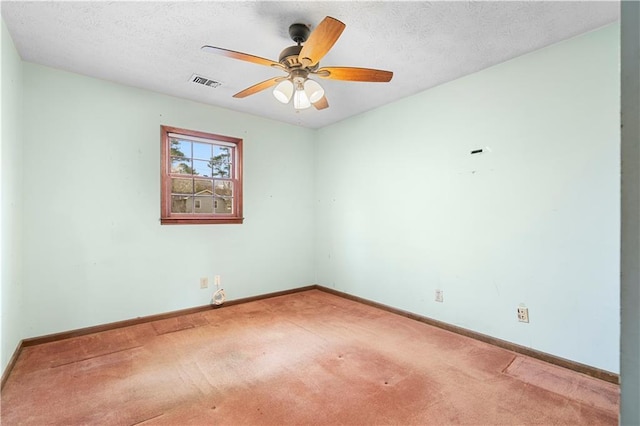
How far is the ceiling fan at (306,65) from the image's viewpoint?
1.80m

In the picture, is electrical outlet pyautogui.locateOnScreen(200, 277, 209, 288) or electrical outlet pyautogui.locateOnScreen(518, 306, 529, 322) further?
electrical outlet pyautogui.locateOnScreen(200, 277, 209, 288)

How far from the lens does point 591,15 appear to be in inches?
82.8

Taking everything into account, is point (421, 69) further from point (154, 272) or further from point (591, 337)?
point (154, 272)

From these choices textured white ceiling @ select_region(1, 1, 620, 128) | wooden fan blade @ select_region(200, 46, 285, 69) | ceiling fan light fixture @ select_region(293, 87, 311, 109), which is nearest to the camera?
wooden fan blade @ select_region(200, 46, 285, 69)

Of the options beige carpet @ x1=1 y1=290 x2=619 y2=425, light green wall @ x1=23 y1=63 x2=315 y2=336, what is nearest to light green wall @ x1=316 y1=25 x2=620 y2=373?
beige carpet @ x1=1 y1=290 x2=619 y2=425

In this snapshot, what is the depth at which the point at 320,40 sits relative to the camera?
71.1 inches

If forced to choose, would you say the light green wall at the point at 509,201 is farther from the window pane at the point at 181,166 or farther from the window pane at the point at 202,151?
the window pane at the point at 181,166

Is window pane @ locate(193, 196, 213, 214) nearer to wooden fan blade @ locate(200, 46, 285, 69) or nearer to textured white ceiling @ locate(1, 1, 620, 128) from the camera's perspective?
textured white ceiling @ locate(1, 1, 620, 128)

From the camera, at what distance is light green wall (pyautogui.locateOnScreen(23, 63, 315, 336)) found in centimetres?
280

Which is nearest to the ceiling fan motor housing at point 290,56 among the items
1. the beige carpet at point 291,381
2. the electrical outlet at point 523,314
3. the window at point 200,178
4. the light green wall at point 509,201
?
the light green wall at point 509,201

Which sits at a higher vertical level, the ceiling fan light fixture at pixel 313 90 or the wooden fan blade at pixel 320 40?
the wooden fan blade at pixel 320 40

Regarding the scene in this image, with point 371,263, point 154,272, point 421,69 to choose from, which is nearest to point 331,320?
point 371,263

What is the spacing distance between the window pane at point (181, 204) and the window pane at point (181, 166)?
0.29 metres

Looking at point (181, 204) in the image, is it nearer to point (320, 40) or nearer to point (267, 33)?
point (267, 33)
